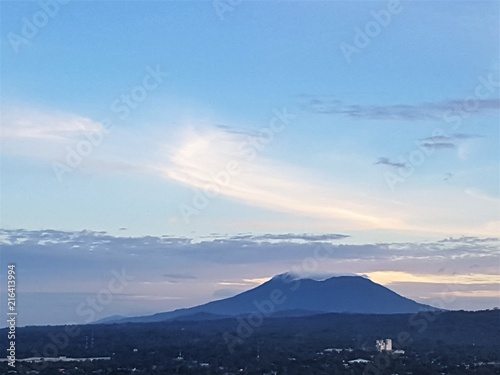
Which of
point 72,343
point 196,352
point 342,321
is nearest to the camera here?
point 196,352

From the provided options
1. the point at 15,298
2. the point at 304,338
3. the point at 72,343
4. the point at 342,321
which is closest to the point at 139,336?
the point at 72,343

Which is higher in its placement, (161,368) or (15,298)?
(15,298)

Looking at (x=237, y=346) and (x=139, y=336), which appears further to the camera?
(x=139, y=336)

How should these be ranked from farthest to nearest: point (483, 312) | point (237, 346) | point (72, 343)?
1. point (483, 312)
2. point (72, 343)
3. point (237, 346)

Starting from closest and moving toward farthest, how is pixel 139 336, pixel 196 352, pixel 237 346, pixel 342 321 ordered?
pixel 196 352, pixel 237 346, pixel 139 336, pixel 342 321

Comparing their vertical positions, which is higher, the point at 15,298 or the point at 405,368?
the point at 15,298

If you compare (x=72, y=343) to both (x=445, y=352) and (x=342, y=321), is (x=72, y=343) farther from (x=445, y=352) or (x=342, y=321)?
(x=342, y=321)

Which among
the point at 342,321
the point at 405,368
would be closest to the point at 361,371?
the point at 405,368

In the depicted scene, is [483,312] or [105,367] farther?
[483,312]

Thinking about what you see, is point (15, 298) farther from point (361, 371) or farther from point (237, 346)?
point (237, 346)
